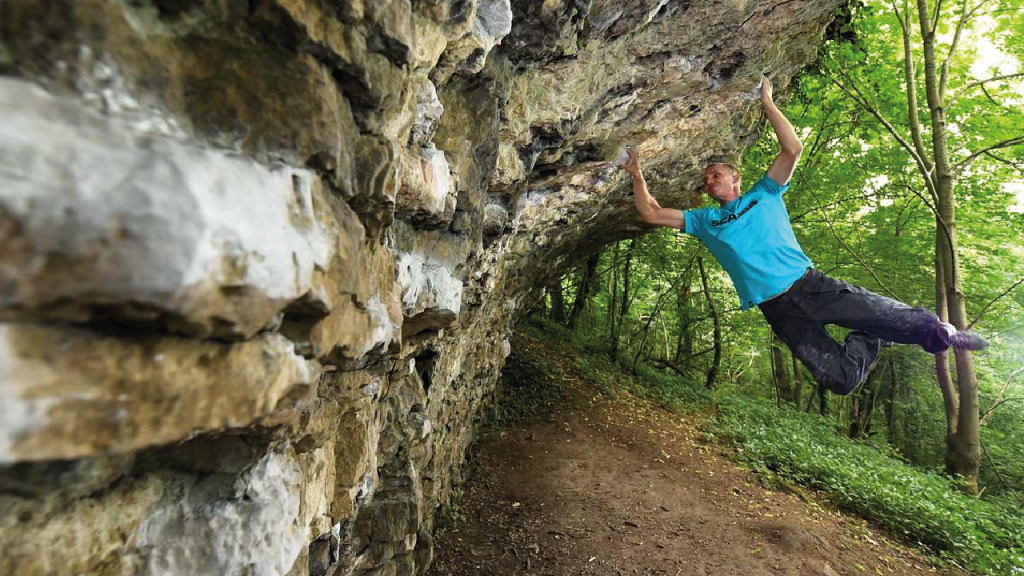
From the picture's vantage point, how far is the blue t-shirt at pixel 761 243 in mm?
5043

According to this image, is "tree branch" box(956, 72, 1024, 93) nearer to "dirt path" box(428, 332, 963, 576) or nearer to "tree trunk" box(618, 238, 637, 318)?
"tree trunk" box(618, 238, 637, 318)

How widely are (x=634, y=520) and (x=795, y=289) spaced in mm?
3815

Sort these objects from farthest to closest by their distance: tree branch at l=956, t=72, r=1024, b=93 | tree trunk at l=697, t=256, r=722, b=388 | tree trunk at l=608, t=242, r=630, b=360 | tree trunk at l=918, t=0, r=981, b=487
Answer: tree trunk at l=608, t=242, r=630, b=360 → tree trunk at l=697, t=256, r=722, b=388 → tree trunk at l=918, t=0, r=981, b=487 → tree branch at l=956, t=72, r=1024, b=93

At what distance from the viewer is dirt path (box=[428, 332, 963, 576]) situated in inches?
242

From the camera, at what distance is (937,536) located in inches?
278

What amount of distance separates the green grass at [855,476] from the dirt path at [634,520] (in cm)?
56

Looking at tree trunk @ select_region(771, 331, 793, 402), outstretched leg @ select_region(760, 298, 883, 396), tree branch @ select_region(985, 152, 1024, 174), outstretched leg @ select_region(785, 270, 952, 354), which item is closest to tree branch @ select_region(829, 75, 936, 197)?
tree branch @ select_region(985, 152, 1024, 174)

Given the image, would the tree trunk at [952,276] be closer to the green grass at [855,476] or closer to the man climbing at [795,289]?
the green grass at [855,476]

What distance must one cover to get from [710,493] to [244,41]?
27.4 ft

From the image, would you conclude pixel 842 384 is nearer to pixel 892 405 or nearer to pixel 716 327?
pixel 716 327

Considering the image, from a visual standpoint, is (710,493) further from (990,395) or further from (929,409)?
(929,409)

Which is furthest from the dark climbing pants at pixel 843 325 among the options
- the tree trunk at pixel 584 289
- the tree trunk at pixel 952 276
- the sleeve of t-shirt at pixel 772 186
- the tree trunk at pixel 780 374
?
the tree trunk at pixel 780 374

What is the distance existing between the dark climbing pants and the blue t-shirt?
0.23 metres

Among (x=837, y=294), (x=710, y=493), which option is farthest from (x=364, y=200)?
(x=710, y=493)
